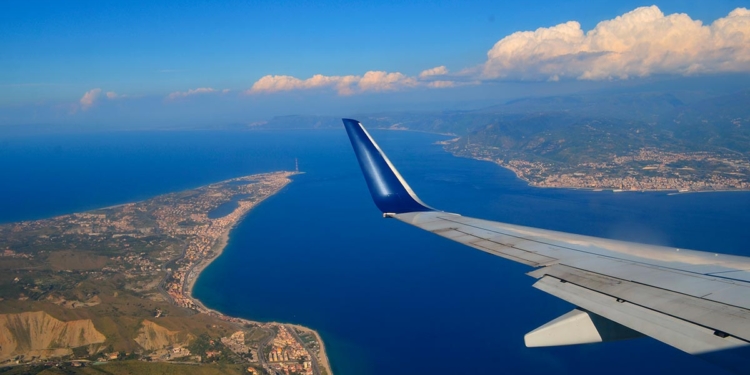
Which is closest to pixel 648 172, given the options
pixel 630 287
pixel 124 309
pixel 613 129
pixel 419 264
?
pixel 613 129

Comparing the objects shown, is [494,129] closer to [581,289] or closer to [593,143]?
[593,143]

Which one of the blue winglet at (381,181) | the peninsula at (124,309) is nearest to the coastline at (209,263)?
the peninsula at (124,309)

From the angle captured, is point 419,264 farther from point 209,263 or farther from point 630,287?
point 630,287

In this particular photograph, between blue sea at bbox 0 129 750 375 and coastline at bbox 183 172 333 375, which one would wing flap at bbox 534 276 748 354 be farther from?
coastline at bbox 183 172 333 375

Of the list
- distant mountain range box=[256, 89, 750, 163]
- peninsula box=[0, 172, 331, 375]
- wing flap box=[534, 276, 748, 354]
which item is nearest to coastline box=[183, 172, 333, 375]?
peninsula box=[0, 172, 331, 375]

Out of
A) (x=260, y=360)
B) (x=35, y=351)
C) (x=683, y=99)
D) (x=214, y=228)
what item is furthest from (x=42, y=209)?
(x=683, y=99)

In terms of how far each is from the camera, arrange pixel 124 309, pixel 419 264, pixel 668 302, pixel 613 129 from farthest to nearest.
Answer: pixel 613 129 → pixel 419 264 → pixel 124 309 → pixel 668 302
